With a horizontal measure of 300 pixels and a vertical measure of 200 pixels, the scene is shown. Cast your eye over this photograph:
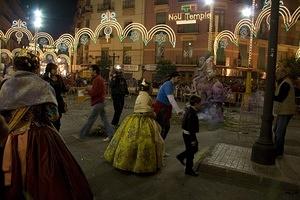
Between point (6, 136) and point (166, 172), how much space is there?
3.52 meters

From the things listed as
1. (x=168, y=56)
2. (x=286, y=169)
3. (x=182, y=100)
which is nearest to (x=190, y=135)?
(x=286, y=169)

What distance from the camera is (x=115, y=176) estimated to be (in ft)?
19.6

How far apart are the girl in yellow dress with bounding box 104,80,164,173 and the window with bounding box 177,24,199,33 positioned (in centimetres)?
3126

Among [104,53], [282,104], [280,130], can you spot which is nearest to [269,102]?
[282,104]

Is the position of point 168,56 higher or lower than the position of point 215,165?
higher

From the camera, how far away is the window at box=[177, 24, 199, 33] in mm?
36609

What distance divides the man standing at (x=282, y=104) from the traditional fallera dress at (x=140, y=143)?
256cm

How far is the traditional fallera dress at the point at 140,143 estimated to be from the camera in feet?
19.9

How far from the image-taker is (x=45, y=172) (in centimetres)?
340

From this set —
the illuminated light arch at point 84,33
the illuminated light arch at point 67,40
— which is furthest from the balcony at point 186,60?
the illuminated light arch at point 84,33

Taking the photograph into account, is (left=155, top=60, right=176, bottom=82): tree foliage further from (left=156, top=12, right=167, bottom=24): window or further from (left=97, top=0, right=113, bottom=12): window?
(left=97, top=0, right=113, bottom=12): window

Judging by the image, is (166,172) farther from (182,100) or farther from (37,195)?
(182,100)

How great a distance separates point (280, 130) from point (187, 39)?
1210 inches

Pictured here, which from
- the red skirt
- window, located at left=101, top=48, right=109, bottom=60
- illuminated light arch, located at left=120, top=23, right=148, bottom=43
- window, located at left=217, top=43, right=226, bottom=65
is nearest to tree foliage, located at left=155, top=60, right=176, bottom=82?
window, located at left=217, top=43, right=226, bottom=65
